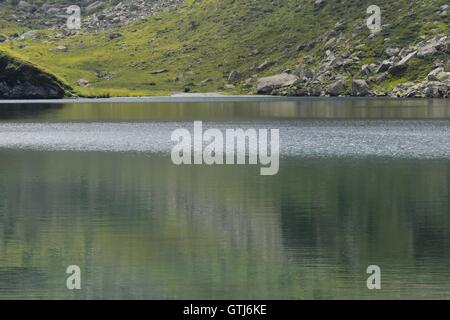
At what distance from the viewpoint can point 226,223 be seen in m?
61.2

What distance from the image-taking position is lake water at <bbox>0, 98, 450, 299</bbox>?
1774 inches

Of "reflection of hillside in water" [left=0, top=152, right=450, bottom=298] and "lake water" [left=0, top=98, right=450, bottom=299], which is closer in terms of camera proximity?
"lake water" [left=0, top=98, right=450, bottom=299]

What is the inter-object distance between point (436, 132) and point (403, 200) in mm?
66820

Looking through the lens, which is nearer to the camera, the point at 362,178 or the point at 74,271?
the point at 74,271

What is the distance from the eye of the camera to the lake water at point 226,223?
4506cm

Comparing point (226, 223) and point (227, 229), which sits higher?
point (226, 223)

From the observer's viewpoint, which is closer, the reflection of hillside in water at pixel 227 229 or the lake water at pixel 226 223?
the lake water at pixel 226 223

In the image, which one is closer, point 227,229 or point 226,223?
point 227,229

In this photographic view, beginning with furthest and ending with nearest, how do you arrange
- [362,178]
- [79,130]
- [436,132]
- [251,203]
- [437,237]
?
1. [79,130]
2. [436,132]
3. [362,178]
4. [251,203]
5. [437,237]
